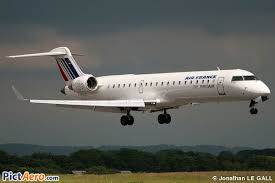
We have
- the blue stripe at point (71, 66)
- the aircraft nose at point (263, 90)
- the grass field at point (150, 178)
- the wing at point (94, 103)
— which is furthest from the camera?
the blue stripe at point (71, 66)

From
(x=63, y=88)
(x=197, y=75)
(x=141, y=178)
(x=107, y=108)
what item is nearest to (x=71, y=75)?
(x=63, y=88)

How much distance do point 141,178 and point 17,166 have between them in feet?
70.4

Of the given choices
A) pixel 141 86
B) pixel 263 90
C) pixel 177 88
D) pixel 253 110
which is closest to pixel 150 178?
pixel 253 110

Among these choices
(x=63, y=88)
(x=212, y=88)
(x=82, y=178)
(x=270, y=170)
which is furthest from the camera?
(x=63, y=88)

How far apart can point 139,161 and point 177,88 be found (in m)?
18.0

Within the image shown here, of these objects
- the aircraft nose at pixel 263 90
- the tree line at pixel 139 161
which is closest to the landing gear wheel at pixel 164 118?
the tree line at pixel 139 161

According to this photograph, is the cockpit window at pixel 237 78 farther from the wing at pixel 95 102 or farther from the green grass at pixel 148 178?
the wing at pixel 95 102

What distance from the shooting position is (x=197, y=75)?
97.5 metres

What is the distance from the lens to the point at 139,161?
11475cm

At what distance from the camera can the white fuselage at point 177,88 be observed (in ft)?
311

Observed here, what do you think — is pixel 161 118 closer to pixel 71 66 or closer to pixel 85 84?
pixel 85 84

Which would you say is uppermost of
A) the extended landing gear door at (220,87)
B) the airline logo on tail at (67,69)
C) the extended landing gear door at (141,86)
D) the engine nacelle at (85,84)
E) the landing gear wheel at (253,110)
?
the airline logo on tail at (67,69)

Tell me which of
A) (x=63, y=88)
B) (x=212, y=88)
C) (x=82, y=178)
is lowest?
(x=82, y=178)

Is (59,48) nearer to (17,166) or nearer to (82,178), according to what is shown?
(17,166)
